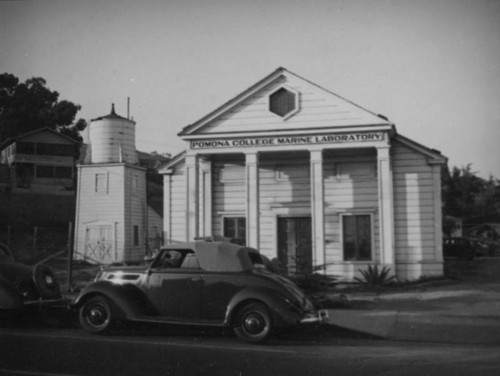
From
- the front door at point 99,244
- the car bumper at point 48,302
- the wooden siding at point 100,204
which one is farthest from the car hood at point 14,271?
the wooden siding at point 100,204

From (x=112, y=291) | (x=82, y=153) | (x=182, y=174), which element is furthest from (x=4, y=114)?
(x=112, y=291)

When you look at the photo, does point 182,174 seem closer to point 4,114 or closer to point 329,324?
point 329,324

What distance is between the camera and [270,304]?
30.6ft

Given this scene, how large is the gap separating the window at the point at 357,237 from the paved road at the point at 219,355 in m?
8.86

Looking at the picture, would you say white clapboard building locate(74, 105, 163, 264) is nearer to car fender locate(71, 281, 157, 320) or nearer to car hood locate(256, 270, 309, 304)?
car fender locate(71, 281, 157, 320)

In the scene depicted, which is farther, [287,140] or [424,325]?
[287,140]

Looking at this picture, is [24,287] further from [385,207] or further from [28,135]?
[28,135]

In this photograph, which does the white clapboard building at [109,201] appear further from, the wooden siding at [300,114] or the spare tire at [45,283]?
the spare tire at [45,283]

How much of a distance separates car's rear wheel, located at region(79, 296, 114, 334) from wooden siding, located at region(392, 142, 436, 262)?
1136cm

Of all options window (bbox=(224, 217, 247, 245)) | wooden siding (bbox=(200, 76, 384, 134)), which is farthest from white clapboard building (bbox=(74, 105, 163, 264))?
wooden siding (bbox=(200, 76, 384, 134))

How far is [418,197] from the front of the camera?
737 inches

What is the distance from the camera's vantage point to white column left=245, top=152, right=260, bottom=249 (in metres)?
18.4

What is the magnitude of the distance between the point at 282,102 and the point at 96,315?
11201mm

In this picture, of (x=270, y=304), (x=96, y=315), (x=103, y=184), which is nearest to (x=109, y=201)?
(x=103, y=184)
